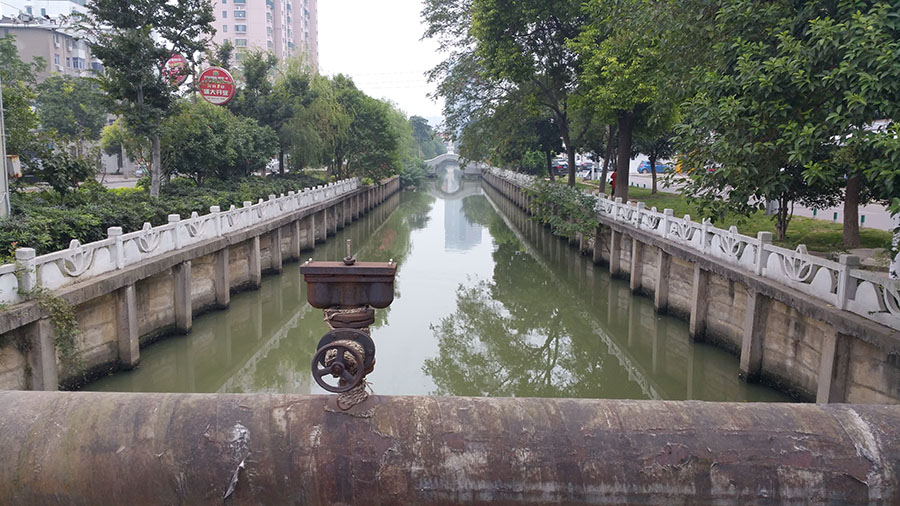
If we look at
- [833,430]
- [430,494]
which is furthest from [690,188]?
[430,494]

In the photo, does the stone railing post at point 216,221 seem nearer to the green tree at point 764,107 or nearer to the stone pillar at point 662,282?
the stone pillar at point 662,282

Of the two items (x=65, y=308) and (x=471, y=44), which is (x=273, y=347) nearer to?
(x=65, y=308)

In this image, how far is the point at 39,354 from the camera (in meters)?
8.54

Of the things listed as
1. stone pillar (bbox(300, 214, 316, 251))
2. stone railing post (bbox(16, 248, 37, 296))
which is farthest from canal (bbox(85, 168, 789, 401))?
stone pillar (bbox(300, 214, 316, 251))

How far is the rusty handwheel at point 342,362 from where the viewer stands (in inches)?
123

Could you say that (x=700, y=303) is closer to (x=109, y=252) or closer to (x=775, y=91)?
(x=775, y=91)

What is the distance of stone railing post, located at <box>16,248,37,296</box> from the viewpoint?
8.34m

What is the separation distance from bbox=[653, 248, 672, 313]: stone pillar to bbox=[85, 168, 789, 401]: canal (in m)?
0.32

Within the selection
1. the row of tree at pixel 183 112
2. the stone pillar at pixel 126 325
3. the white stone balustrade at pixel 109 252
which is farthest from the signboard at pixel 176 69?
the stone pillar at pixel 126 325

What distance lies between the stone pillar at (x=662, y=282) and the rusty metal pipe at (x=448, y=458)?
516 inches

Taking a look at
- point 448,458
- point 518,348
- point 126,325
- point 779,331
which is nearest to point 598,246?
point 518,348

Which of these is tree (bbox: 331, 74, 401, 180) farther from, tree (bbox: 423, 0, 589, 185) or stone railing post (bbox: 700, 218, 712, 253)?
stone railing post (bbox: 700, 218, 712, 253)

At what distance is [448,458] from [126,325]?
9.55 metres

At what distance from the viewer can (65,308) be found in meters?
8.83
